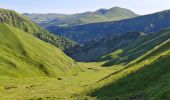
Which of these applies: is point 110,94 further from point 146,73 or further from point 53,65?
point 53,65

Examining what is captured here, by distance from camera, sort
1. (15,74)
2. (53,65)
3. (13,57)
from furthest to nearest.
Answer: (53,65), (13,57), (15,74)

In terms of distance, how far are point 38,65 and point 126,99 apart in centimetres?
14426

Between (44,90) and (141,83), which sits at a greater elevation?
(141,83)

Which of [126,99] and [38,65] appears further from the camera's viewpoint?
[38,65]

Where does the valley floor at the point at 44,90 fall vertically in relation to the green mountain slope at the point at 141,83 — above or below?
below

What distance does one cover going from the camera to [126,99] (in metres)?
45.3

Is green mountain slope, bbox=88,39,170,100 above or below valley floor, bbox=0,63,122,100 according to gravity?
above

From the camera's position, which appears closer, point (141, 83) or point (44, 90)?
point (141, 83)

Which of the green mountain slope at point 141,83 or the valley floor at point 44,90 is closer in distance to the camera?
the green mountain slope at point 141,83

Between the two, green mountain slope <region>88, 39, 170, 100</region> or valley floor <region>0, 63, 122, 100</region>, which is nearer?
green mountain slope <region>88, 39, 170, 100</region>

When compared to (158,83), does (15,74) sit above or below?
below

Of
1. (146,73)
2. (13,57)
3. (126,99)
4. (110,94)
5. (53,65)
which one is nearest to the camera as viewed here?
(126,99)

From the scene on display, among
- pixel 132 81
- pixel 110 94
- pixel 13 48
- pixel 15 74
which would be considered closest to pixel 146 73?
pixel 132 81

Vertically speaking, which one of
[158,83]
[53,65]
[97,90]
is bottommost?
[53,65]
